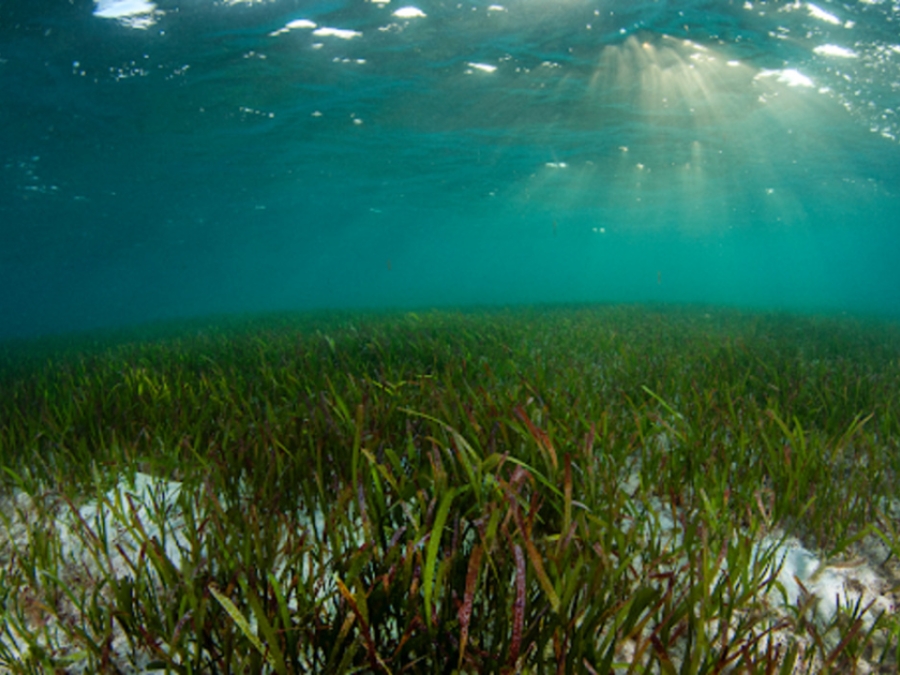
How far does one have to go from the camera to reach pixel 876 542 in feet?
7.12

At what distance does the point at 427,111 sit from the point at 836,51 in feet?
45.9

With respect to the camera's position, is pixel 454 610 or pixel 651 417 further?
pixel 651 417

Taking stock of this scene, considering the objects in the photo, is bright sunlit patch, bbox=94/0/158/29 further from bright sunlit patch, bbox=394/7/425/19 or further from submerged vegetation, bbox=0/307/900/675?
submerged vegetation, bbox=0/307/900/675

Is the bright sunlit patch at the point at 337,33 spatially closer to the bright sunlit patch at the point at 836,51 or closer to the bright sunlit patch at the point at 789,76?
the bright sunlit patch at the point at 789,76

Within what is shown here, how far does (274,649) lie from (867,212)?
6451cm

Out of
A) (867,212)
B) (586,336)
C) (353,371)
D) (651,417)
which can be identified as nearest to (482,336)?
(586,336)

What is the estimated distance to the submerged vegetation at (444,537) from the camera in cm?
134

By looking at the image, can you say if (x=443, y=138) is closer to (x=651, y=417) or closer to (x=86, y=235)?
(x=651, y=417)

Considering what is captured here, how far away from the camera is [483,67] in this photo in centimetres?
1644

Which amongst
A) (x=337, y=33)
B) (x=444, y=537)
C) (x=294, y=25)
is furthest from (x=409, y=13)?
(x=444, y=537)

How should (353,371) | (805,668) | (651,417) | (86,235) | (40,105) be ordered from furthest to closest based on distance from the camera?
(86,235) < (40,105) < (353,371) < (651,417) < (805,668)

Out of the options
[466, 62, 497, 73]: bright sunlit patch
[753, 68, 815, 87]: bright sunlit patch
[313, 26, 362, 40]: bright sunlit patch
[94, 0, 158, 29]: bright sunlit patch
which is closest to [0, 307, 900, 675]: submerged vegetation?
[94, 0, 158, 29]: bright sunlit patch

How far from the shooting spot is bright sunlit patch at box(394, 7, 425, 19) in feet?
42.5

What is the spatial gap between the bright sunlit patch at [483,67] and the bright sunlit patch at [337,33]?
401cm
